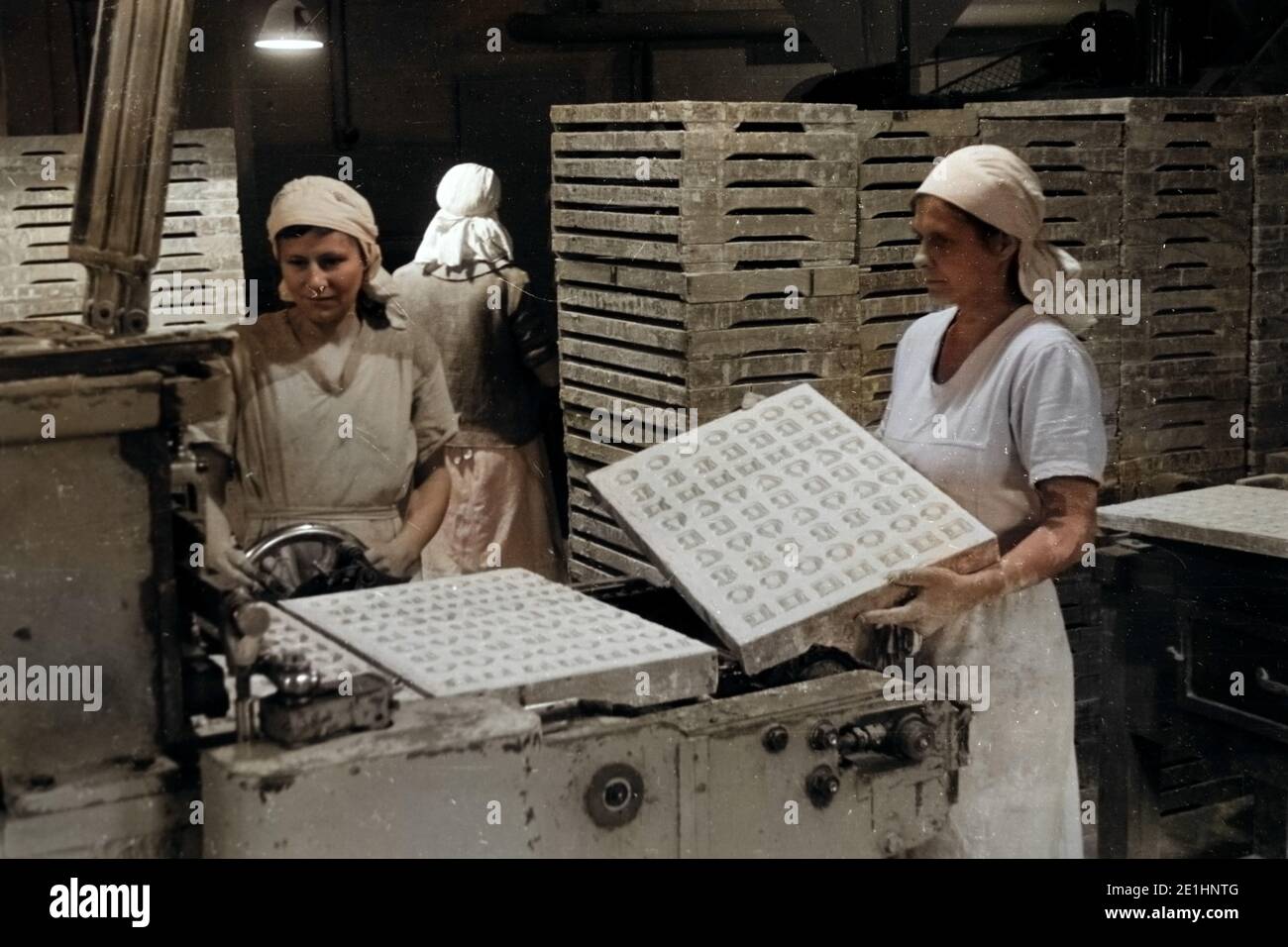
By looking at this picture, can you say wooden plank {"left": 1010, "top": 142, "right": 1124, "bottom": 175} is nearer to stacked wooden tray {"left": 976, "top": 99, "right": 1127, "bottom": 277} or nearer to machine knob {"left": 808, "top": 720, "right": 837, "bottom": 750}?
stacked wooden tray {"left": 976, "top": 99, "right": 1127, "bottom": 277}

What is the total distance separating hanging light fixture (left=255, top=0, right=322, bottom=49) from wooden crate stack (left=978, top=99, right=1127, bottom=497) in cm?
126

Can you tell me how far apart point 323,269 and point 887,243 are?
43.2 inches

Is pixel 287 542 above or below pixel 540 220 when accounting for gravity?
below

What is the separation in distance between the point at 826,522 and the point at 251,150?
107 cm

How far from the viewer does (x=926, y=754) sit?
7.21 ft

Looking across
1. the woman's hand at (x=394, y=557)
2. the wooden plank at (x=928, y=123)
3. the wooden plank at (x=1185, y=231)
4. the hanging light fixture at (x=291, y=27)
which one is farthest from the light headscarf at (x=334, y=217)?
the wooden plank at (x=1185, y=231)

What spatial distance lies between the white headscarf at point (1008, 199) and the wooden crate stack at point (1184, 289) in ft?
2.05

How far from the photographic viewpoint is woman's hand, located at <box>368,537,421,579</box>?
8.32 ft

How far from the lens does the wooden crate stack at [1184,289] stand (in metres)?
3.07

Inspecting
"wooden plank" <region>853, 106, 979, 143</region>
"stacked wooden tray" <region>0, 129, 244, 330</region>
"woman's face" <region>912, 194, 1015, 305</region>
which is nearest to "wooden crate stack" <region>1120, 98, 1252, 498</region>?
"wooden plank" <region>853, 106, 979, 143</region>

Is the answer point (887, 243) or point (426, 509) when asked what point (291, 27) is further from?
point (887, 243)

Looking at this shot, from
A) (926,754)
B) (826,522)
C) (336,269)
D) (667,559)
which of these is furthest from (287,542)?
(926,754)
